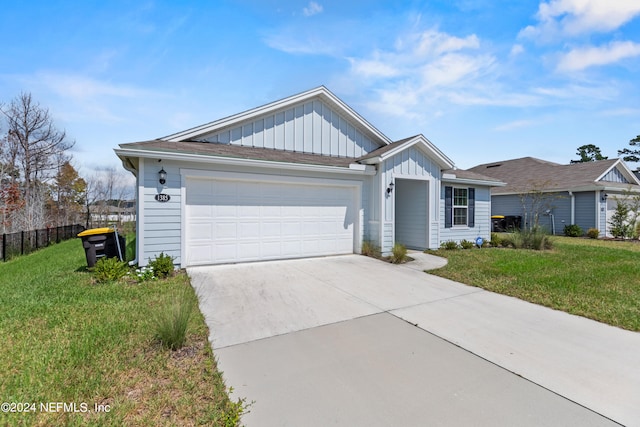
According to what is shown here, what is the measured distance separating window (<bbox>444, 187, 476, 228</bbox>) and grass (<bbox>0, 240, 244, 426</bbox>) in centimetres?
958

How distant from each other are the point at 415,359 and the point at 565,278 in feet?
18.3

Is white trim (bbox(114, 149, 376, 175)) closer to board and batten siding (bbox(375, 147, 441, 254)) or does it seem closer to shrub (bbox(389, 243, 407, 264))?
board and batten siding (bbox(375, 147, 441, 254))

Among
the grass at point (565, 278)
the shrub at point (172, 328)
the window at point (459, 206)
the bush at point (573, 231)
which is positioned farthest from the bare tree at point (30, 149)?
the bush at point (573, 231)

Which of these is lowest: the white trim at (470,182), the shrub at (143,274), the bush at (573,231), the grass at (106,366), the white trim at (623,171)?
the grass at (106,366)

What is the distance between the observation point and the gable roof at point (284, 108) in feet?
28.1

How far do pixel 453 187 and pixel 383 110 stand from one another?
4.48m

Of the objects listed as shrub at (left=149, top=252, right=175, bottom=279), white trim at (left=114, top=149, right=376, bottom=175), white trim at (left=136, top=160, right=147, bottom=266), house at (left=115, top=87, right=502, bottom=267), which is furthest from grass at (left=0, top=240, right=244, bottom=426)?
white trim at (left=114, top=149, right=376, bottom=175)

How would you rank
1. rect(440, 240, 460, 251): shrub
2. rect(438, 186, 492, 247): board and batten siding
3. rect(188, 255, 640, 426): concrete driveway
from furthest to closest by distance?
rect(438, 186, 492, 247): board and batten siding < rect(440, 240, 460, 251): shrub < rect(188, 255, 640, 426): concrete driveway

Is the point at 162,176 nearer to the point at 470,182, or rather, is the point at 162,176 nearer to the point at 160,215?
the point at 160,215

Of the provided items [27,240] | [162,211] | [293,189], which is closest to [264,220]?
[293,189]

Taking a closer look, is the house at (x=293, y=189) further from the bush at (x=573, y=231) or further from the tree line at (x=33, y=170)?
the tree line at (x=33, y=170)

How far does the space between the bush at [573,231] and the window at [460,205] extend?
9242mm

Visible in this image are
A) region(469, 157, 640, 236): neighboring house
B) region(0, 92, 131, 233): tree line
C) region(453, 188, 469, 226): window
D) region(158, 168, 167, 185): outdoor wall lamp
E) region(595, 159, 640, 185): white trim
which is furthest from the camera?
region(595, 159, 640, 185): white trim

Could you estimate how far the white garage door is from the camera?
7.30 m
